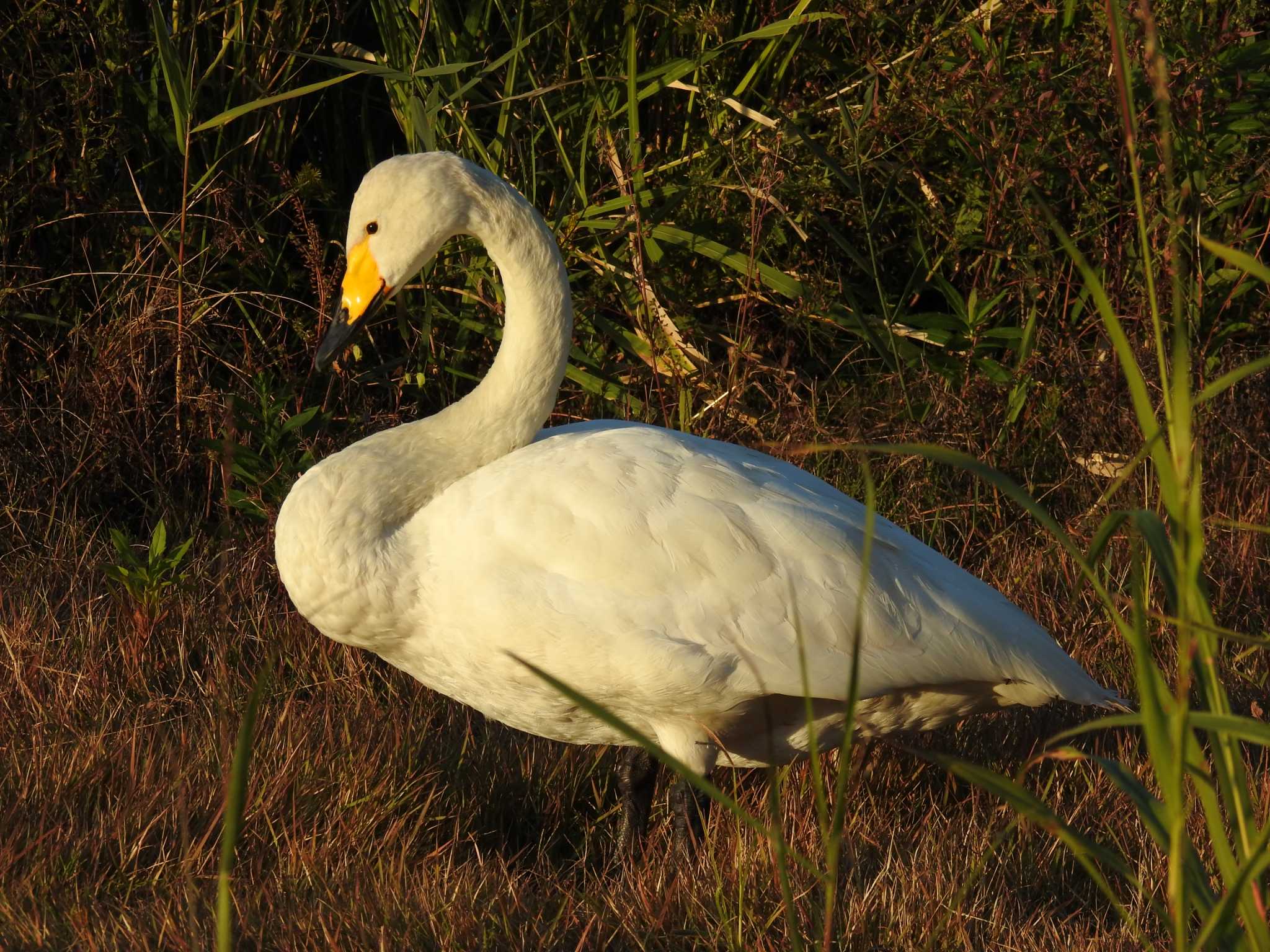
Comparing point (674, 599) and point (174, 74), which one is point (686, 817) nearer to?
point (674, 599)

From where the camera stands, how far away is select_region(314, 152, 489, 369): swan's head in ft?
11.1

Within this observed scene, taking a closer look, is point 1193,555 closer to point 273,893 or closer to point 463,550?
point 463,550

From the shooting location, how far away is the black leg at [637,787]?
344 centimetres

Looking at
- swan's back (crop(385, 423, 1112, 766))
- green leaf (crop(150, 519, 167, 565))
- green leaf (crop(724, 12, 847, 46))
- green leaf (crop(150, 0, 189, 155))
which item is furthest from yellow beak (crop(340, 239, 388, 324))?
green leaf (crop(724, 12, 847, 46))

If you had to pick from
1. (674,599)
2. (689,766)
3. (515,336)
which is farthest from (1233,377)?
(515,336)

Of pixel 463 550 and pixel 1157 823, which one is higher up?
pixel 1157 823

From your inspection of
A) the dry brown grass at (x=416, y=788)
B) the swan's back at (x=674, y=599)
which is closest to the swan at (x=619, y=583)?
the swan's back at (x=674, y=599)

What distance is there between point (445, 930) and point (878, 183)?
3162mm

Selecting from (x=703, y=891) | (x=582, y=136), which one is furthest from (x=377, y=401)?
(x=703, y=891)

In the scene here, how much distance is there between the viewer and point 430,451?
11.0 ft

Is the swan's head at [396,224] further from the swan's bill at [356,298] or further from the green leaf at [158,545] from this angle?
the green leaf at [158,545]

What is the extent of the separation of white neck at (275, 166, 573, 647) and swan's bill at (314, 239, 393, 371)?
0.22 metres

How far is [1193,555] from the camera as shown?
165 centimetres

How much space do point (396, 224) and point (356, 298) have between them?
0.21 meters
